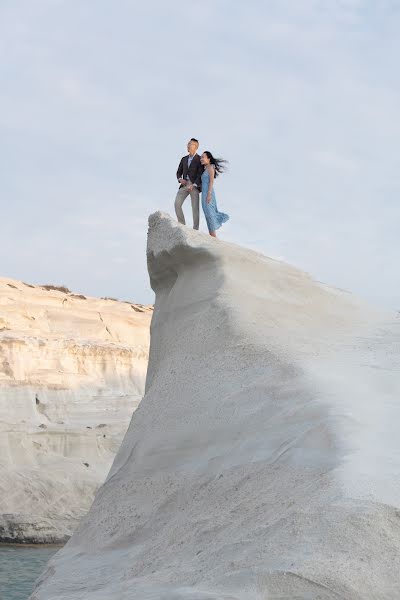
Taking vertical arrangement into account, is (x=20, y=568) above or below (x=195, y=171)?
below

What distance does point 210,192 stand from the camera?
9.27 m

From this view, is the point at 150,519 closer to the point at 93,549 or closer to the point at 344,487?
the point at 93,549

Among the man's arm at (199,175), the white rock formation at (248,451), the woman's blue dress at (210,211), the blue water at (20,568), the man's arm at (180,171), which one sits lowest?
the blue water at (20,568)

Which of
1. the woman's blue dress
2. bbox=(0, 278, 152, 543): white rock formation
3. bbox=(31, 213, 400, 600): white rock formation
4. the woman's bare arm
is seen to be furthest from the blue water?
the woman's bare arm

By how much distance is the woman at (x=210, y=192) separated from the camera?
9211mm

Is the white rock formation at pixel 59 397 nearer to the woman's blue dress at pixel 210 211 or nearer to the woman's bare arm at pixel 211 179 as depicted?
the woman's blue dress at pixel 210 211

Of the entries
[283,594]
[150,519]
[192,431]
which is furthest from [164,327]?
[283,594]

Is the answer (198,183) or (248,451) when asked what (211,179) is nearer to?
(198,183)

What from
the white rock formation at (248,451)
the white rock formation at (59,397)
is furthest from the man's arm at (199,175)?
the white rock formation at (59,397)

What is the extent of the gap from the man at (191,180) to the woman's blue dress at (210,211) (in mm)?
100

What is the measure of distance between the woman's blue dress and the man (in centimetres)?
10

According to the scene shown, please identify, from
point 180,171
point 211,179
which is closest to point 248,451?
point 211,179

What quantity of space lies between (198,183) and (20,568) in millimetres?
6063

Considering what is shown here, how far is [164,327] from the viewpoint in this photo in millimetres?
8078
